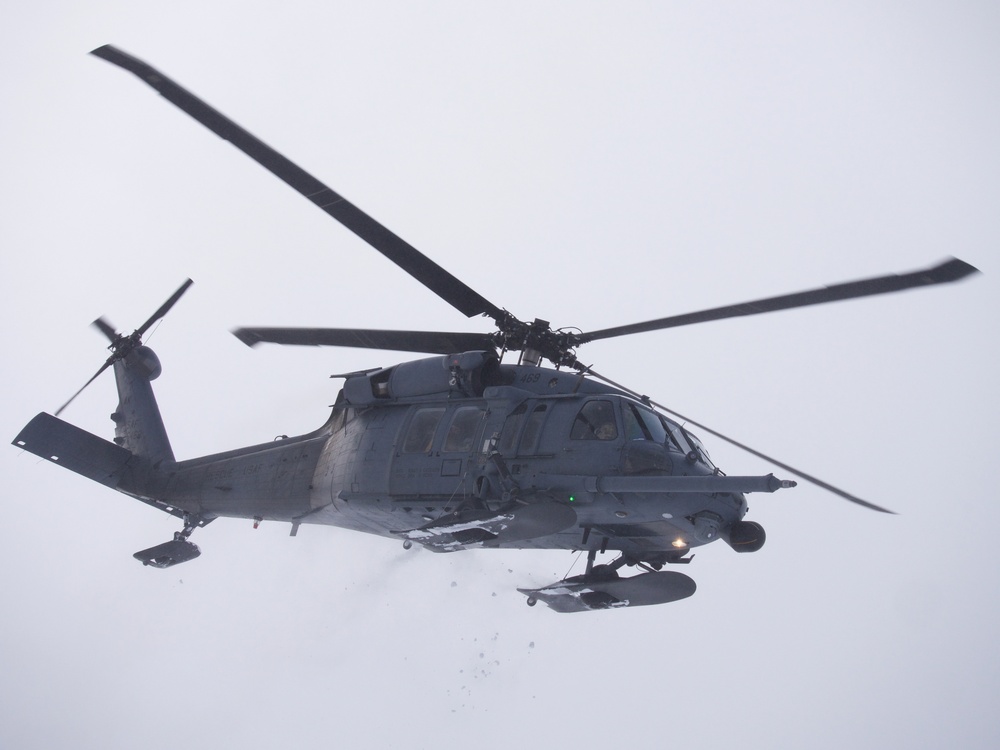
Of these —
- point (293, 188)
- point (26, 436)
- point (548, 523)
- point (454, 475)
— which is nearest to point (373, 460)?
point (454, 475)

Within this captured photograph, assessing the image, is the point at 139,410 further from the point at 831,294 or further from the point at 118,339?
the point at 831,294

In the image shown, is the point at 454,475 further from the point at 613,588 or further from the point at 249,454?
the point at 249,454

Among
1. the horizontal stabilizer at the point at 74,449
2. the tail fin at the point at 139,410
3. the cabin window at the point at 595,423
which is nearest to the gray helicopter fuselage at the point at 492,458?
the cabin window at the point at 595,423

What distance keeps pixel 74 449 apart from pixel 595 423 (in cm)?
905

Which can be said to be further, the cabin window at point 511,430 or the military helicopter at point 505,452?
the cabin window at point 511,430

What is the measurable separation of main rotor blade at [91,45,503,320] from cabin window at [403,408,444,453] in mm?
1624

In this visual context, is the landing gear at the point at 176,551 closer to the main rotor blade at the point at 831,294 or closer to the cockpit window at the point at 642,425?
the cockpit window at the point at 642,425

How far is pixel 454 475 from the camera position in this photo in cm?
1025

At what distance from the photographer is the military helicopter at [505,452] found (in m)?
8.93

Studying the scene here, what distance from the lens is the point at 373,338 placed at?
1077 centimetres

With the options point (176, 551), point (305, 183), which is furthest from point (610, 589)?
point (176, 551)

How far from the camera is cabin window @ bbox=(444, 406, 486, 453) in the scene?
10.3 metres

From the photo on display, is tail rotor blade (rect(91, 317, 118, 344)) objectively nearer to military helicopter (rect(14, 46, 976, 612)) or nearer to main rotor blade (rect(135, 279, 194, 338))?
main rotor blade (rect(135, 279, 194, 338))

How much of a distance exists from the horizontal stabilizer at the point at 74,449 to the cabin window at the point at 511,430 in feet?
25.6
